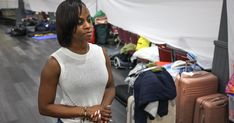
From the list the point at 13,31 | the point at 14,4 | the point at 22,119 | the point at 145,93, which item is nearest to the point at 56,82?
the point at 145,93

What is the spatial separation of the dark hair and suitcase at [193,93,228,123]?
156 centimetres

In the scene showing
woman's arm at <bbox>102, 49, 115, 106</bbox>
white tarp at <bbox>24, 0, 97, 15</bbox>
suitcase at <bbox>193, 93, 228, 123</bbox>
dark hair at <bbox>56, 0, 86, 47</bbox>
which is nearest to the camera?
dark hair at <bbox>56, 0, 86, 47</bbox>

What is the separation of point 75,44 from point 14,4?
871cm

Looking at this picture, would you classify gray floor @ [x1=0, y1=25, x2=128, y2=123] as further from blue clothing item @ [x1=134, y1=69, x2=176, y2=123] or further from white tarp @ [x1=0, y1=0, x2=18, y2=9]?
white tarp @ [x1=0, y1=0, x2=18, y2=9]

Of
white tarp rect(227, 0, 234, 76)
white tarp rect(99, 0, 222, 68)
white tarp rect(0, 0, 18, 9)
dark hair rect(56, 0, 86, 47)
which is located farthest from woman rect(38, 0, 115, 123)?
white tarp rect(0, 0, 18, 9)

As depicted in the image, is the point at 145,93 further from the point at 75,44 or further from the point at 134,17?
the point at 134,17

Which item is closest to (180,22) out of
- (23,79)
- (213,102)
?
(213,102)

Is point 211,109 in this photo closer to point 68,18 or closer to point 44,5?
point 68,18

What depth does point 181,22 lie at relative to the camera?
2.50m

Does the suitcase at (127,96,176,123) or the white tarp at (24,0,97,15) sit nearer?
the suitcase at (127,96,176,123)

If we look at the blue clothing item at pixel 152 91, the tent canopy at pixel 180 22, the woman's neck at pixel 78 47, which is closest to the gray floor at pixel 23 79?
the blue clothing item at pixel 152 91

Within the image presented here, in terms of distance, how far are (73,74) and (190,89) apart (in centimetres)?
154

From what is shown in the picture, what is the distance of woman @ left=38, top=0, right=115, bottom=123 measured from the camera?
40.1 inches

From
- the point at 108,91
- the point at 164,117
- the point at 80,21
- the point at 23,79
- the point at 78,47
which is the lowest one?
the point at 23,79
